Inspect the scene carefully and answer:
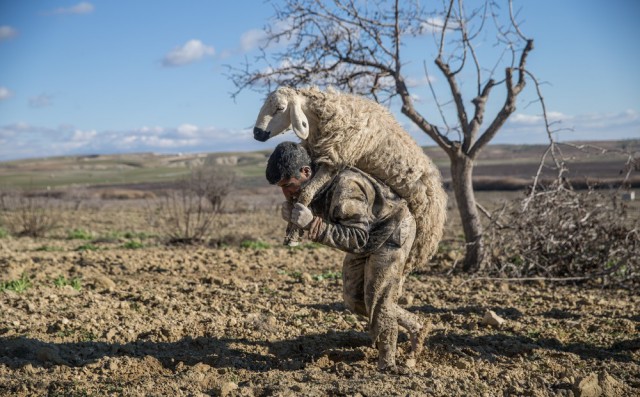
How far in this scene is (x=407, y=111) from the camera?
939 centimetres

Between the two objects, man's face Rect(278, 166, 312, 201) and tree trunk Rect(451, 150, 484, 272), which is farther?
tree trunk Rect(451, 150, 484, 272)

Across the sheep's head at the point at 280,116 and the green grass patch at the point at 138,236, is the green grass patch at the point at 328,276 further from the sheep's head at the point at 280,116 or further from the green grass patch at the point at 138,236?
the green grass patch at the point at 138,236

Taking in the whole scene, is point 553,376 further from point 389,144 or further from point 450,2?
point 450,2

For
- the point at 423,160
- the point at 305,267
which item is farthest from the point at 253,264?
the point at 423,160

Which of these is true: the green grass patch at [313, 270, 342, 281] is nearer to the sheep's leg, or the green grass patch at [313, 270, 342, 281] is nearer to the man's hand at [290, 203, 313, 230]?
the sheep's leg

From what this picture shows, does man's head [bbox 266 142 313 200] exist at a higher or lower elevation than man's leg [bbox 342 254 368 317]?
higher

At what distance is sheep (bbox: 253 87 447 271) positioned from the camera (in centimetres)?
453

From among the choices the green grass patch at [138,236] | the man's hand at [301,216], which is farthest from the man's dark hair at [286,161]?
the green grass patch at [138,236]

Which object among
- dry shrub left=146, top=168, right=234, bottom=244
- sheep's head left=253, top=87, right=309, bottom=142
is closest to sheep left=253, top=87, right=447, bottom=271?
sheep's head left=253, top=87, right=309, bottom=142

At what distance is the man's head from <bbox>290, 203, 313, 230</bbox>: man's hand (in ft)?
0.55

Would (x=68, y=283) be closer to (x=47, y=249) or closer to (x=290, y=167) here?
(x=47, y=249)

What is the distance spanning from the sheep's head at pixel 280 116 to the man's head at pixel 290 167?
11cm

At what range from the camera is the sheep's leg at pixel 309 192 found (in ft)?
14.9

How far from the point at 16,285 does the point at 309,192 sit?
4.65 meters
